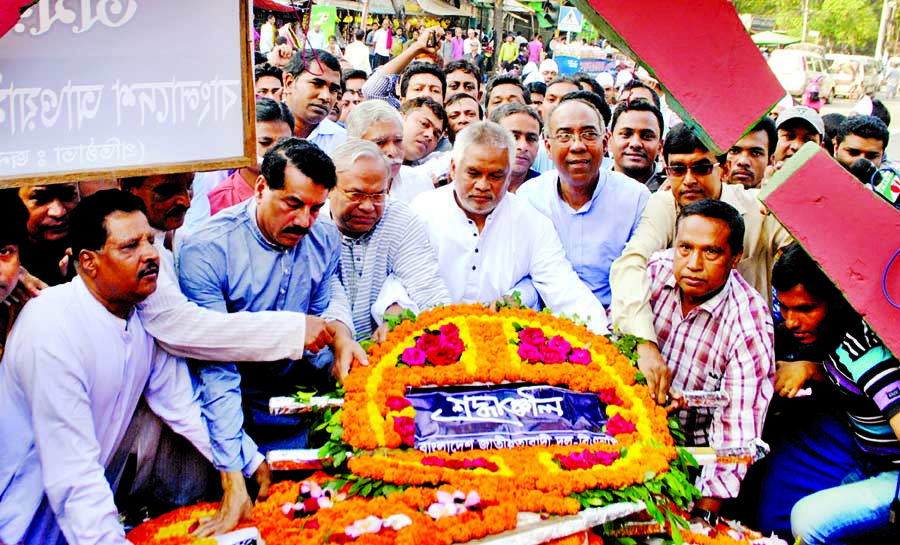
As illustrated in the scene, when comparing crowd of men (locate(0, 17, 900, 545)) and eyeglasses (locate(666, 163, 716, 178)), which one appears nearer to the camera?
crowd of men (locate(0, 17, 900, 545))

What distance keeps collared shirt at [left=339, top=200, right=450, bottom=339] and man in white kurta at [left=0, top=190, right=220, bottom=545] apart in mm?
1150

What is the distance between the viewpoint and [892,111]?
28.8m

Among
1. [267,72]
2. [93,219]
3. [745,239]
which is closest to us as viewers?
[93,219]

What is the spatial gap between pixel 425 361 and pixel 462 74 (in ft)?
15.9

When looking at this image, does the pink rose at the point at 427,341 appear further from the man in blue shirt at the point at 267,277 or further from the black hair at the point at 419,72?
the black hair at the point at 419,72

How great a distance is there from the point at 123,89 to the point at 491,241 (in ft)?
7.46

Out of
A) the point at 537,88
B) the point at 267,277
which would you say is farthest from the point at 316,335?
the point at 537,88

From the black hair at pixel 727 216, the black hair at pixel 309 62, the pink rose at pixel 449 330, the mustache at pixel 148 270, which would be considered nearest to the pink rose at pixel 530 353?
the pink rose at pixel 449 330

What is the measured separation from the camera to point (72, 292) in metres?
2.77

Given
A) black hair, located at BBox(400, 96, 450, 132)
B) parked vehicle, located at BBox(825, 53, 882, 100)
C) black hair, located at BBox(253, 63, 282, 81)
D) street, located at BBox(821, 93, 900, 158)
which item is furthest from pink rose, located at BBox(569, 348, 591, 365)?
→ parked vehicle, located at BBox(825, 53, 882, 100)

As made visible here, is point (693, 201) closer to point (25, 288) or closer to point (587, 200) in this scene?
point (587, 200)

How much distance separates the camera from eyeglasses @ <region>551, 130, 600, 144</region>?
182 inches

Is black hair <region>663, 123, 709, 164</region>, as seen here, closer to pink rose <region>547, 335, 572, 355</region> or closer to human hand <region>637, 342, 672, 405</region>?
human hand <region>637, 342, 672, 405</region>

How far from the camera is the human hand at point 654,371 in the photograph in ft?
11.0
